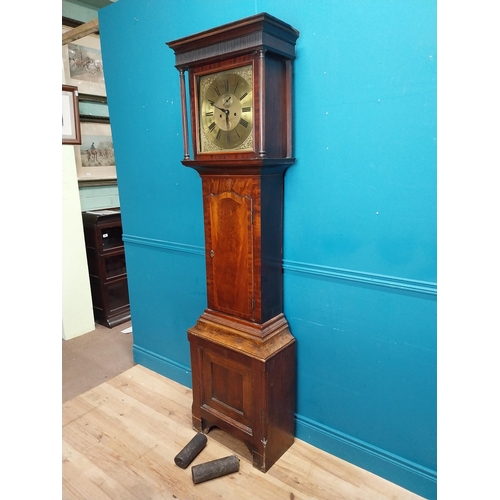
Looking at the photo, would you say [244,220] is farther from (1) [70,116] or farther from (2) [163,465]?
(1) [70,116]

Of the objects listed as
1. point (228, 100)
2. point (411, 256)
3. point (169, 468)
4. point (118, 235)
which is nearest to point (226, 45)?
point (228, 100)

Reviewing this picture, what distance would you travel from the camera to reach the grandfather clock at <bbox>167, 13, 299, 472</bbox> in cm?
137

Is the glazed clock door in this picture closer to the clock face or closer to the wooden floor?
the clock face

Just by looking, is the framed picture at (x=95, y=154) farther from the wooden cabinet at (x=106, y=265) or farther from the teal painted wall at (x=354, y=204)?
the teal painted wall at (x=354, y=204)

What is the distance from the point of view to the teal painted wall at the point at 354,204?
1309 mm

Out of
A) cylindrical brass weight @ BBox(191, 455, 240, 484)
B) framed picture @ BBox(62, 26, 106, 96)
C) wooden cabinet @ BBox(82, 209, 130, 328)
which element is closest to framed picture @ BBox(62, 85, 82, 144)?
framed picture @ BBox(62, 26, 106, 96)

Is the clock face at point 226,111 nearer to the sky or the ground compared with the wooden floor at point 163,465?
nearer to the sky

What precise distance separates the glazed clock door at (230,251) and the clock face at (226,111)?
17 cm

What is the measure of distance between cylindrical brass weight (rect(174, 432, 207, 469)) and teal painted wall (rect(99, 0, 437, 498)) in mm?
461

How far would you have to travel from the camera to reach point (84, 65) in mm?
3000

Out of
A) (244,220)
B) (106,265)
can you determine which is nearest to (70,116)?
(106,265)

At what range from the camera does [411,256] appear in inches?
54.0

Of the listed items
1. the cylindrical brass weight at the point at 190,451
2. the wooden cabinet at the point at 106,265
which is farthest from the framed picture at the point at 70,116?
the cylindrical brass weight at the point at 190,451
